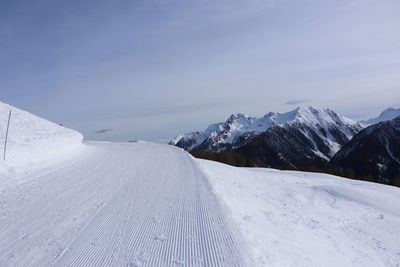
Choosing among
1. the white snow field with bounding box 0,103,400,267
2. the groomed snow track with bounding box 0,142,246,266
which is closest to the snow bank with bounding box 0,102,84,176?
the white snow field with bounding box 0,103,400,267

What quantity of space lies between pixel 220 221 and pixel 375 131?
217 meters

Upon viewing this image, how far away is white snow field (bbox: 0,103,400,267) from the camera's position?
246 inches

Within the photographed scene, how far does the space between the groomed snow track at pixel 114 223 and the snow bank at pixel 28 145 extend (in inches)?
71.3

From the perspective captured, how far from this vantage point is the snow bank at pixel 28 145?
45.6 feet

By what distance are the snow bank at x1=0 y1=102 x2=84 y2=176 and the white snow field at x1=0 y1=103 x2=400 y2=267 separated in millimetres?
80

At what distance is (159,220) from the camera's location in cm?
796

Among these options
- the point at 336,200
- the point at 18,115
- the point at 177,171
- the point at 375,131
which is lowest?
the point at 375,131


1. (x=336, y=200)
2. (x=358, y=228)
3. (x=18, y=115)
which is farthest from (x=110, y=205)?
(x=18, y=115)

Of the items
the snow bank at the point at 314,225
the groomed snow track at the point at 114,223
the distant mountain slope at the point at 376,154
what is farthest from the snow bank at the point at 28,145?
the distant mountain slope at the point at 376,154

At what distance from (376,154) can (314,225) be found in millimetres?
193388

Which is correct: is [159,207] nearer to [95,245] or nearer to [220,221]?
[220,221]

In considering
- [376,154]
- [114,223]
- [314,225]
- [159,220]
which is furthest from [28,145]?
[376,154]

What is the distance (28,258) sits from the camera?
597 cm

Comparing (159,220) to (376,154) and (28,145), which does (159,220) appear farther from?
(376,154)
